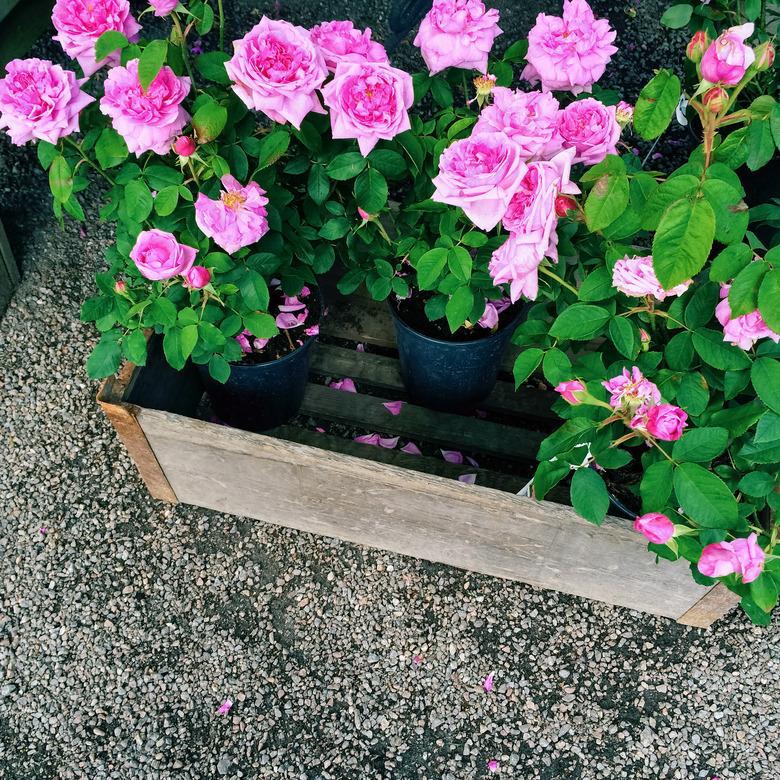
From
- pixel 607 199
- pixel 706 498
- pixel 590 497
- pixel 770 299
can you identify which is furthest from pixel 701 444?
pixel 607 199

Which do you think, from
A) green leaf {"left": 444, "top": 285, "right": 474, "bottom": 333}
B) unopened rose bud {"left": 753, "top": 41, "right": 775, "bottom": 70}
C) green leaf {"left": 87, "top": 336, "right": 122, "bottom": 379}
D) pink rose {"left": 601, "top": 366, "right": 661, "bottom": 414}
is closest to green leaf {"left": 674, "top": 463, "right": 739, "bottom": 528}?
pink rose {"left": 601, "top": 366, "right": 661, "bottom": 414}

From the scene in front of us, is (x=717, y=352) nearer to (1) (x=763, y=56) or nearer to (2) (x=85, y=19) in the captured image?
(1) (x=763, y=56)

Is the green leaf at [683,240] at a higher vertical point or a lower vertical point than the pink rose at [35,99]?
higher

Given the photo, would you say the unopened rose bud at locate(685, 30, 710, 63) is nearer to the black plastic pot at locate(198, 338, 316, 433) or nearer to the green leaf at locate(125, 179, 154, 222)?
the green leaf at locate(125, 179, 154, 222)

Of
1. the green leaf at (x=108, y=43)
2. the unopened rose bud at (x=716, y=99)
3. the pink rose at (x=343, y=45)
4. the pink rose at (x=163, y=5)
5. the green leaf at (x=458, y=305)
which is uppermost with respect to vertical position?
the unopened rose bud at (x=716, y=99)

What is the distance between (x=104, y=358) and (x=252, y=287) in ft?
1.17

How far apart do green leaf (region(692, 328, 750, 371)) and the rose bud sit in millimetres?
876

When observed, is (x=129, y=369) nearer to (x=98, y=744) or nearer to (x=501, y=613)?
(x=98, y=744)

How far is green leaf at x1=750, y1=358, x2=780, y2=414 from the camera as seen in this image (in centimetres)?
118

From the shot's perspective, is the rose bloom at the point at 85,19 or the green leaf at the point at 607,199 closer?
the green leaf at the point at 607,199

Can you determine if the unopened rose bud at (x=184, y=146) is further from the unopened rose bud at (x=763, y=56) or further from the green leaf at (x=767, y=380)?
the green leaf at (x=767, y=380)

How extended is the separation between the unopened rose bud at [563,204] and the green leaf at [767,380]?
1.25 ft

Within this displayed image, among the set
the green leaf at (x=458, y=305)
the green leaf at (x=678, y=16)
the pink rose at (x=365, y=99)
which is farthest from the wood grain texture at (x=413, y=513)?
the green leaf at (x=678, y=16)

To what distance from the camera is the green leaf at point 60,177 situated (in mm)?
1419
